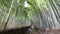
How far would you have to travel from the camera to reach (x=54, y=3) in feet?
3.95

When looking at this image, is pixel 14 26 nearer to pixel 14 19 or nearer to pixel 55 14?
pixel 14 19

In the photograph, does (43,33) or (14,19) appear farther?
(43,33)

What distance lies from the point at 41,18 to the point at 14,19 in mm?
198

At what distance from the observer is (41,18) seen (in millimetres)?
1194

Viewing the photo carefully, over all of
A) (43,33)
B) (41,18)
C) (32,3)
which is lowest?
(43,33)

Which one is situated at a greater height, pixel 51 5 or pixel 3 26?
pixel 51 5

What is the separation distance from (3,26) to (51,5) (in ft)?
1.23

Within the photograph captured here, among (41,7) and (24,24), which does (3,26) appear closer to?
(24,24)

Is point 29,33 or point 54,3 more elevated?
point 54,3

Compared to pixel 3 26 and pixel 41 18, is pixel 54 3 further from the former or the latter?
pixel 3 26

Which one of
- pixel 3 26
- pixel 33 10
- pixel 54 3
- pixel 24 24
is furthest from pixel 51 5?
pixel 3 26

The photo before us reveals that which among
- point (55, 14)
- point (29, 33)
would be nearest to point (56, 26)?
point (55, 14)

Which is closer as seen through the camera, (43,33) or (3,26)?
(3,26)

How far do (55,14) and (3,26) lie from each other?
15.2 inches
